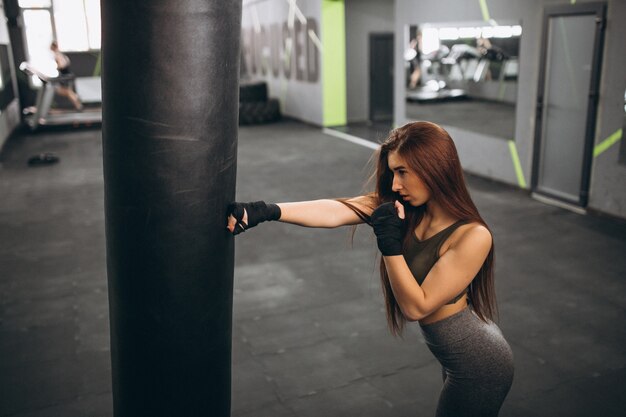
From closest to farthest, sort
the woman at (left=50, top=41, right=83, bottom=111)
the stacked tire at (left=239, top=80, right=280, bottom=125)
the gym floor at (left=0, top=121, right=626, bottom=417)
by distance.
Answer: the gym floor at (left=0, top=121, right=626, bottom=417) → the woman at (left=50, top=41, right=83, bottom=111) → the stacked tire at (left=239, top=80, right=280, bottom=125)

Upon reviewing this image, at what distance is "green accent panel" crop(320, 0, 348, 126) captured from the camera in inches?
470

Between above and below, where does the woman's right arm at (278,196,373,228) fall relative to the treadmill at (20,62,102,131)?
above

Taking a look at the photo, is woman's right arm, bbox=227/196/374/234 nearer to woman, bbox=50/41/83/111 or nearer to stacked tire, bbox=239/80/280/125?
stacked tire, bbox=239/80/280/125

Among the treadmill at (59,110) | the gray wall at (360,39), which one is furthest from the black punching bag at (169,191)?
the gray wall at (360,39)

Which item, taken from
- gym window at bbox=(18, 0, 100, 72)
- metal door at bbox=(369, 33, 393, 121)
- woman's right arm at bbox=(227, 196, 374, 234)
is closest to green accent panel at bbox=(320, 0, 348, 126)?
metal door at bbox=(369, 33, 393, 121)

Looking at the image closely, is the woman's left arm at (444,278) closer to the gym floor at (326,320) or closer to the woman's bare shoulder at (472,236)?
the woman's bare shoulder at (472,236)

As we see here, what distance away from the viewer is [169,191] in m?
1.22

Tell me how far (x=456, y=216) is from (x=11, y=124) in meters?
12.9

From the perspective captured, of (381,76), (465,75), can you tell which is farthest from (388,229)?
(381,76)

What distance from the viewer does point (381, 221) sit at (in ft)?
5.29

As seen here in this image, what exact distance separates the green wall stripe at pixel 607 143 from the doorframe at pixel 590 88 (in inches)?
2.1

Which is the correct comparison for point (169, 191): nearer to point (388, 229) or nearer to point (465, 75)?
point (388, 229)

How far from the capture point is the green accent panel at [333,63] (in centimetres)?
1195

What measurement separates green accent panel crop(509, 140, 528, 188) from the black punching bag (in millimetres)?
6321
